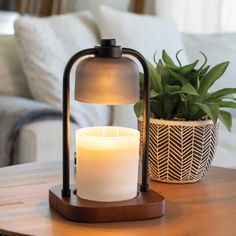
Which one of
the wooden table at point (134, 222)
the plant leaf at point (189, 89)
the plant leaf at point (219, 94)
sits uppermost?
the plant leaf at point (189, 89)

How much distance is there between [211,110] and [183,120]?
8 cm

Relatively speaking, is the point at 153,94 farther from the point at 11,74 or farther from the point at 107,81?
the point at 11,74

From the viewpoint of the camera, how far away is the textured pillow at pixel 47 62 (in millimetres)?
2627

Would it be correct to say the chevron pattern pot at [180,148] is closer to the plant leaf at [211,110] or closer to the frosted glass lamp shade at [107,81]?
the plant leaf at [211,110]

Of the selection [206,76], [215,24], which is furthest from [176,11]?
[206,76]

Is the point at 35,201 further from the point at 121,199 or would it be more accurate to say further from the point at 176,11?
the point at 176,11

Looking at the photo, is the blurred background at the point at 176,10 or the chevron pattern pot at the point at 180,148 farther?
the blurred background at the point at 176,10

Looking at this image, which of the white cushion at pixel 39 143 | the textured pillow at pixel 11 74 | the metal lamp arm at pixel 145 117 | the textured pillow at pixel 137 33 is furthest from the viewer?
the textured pillow at pixel 137 33

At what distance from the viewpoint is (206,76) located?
4.83ft

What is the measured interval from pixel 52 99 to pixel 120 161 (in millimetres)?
→ 1456

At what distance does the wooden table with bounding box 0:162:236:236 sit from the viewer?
112 centimetres

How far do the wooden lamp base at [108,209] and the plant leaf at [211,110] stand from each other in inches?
10.0

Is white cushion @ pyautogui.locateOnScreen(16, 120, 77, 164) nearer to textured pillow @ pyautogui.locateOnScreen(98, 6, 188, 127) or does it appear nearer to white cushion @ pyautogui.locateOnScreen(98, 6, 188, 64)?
textured pillow @ pyautogui.locateOnScreen(98, 6, 188, 127)

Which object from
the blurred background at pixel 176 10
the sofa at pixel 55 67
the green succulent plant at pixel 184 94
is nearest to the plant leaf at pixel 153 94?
the green succulent plant at pixel 184 94
